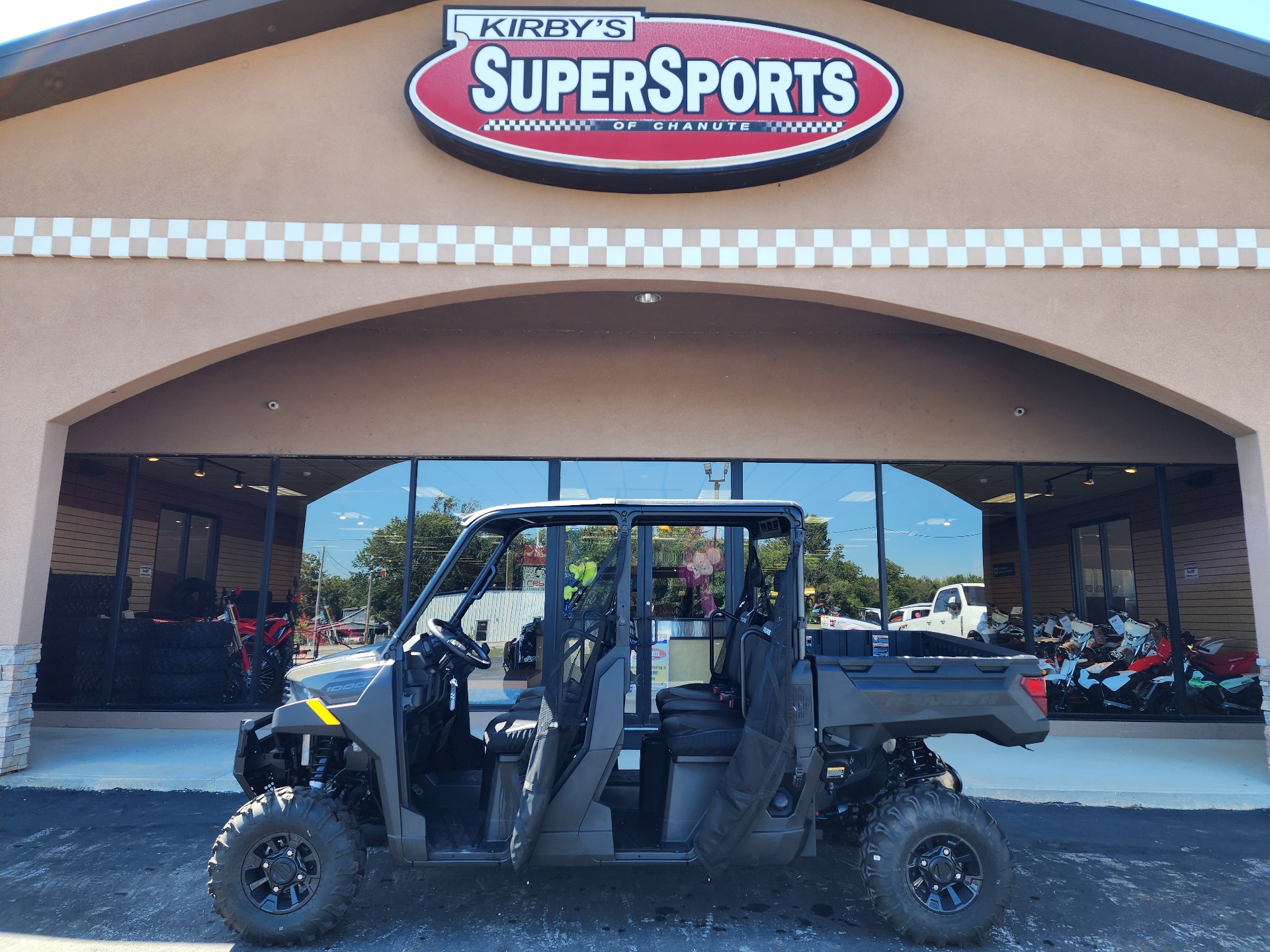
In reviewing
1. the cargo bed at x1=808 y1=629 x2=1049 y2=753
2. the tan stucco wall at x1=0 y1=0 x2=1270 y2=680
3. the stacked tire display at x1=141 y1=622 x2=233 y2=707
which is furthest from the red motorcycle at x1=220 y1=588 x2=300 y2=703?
the cargo bed at x1=808 y1=629 x2=1049 y2=753

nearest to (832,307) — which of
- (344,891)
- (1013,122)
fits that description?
(1013,122)

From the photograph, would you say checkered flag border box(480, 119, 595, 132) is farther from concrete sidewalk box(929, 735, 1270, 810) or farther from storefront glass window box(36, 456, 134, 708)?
concrete sidewalk box(929, 735, 1270, 810)

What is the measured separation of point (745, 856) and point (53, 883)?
368 centimetres

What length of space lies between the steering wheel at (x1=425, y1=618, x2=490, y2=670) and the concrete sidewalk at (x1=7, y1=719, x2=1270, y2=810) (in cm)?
318

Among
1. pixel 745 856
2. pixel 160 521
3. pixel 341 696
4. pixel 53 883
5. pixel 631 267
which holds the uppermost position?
pixel 631 267

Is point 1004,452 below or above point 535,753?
above

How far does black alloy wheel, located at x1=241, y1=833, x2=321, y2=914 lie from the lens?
3.51m

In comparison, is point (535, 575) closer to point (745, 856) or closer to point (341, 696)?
point (341, 696)

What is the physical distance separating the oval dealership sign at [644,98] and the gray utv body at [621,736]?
12.1 feet

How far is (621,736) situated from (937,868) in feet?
5.08

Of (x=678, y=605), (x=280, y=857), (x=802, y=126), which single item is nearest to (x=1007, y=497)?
(x=678, y=605)

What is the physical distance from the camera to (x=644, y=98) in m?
6.70

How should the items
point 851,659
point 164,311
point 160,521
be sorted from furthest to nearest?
point 160,521, point 164,311, point 851,659

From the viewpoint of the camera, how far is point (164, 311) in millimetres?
6543
